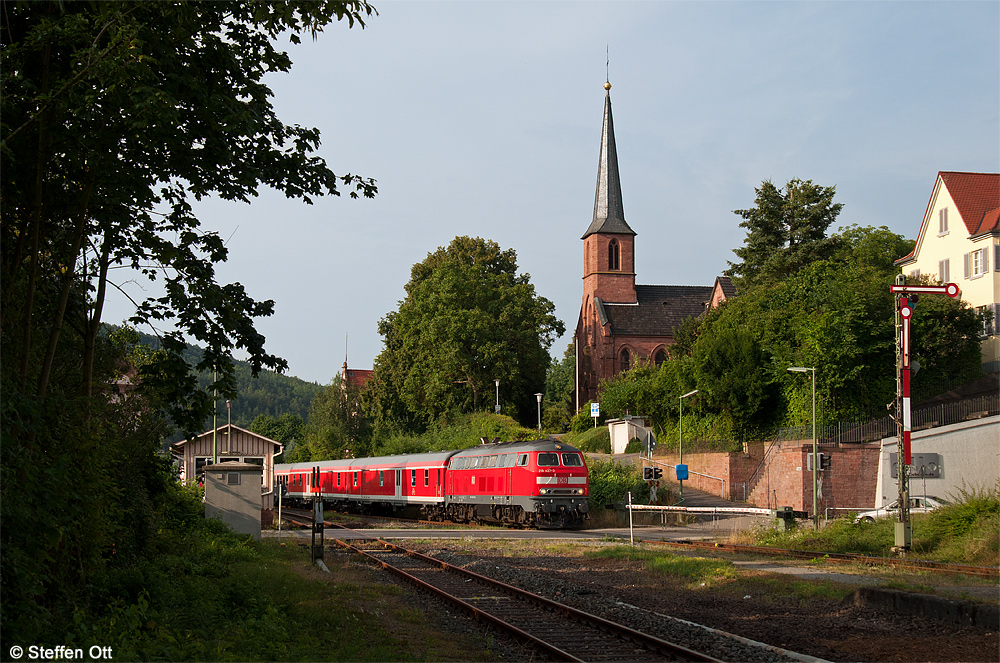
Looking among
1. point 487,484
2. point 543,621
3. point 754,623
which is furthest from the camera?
point 487,484

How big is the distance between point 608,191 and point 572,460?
5692 cm

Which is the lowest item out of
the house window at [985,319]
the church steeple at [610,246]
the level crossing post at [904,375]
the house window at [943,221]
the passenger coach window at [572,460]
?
the passenger coach window at [572,460]

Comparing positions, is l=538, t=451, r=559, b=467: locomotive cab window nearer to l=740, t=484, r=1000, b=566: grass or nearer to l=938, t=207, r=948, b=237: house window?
l=740, t=484, r=1000, b=566: grass

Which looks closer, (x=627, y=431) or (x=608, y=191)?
(x=627, y=431)

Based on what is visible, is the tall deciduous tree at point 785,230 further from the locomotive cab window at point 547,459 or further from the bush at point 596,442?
the locomotive cab window at point 547,459

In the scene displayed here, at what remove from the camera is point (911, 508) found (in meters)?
27.2

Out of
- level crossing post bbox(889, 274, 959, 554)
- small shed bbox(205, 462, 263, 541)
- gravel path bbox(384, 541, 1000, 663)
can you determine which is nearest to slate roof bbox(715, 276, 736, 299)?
level crossing post bbox(889, 274, 959, 554)

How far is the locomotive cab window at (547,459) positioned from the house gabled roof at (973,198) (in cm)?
2653

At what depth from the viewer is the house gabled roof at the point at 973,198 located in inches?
1764

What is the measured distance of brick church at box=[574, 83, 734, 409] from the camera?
82.6 metres

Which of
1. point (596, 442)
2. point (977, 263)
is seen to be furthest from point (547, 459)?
point (977, 263)

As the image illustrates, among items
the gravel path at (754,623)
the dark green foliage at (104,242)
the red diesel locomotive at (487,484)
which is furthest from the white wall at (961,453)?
the dark green foliage at (104,242)

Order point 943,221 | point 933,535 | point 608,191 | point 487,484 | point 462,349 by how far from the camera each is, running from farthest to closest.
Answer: point 608,191
point 462,349
point 943,221
point 487,484
point 933,535

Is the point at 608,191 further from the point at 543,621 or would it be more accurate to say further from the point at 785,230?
the point at 543,621
